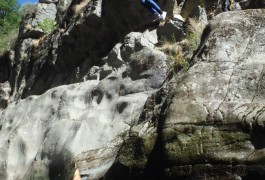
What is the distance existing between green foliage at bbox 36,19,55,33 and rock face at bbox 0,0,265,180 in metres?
0.18

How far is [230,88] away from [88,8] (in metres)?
11.6

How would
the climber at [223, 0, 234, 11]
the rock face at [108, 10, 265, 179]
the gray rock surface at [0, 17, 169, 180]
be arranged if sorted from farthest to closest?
the climber at [223, 0, 234, 11] → the gray rock surface at [0, 17, 169, 180] → the rock face at [108, 10, 265, 179]

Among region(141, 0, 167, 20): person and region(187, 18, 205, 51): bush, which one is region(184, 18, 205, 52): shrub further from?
region(141, 0, 167, 20): person

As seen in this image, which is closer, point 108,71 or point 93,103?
point 93,103

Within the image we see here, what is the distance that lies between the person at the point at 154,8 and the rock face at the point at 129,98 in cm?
40

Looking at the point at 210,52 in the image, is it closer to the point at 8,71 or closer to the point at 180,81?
the point at 180,81

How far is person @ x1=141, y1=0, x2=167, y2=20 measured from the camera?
689 inches

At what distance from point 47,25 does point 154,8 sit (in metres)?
9.76

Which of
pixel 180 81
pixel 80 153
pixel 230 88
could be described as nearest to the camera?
pixel 230 88

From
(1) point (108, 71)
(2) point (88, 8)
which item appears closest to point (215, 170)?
(1) point (108, 71)

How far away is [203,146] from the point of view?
9.65 meters

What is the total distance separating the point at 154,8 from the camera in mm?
17719

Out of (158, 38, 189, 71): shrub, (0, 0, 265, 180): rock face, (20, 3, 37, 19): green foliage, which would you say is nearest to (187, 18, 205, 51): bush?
(0, 0, 265, 180): rock face

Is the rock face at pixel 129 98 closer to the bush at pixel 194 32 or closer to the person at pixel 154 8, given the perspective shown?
the bush at pixel 194 32
